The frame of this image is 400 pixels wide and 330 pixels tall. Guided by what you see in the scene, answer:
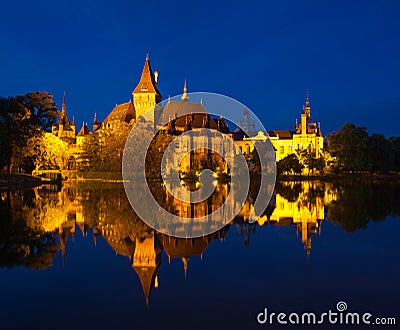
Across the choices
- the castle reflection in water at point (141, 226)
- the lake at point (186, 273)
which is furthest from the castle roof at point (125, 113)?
the lake at point (186, 273)

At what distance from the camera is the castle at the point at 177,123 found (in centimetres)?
8219

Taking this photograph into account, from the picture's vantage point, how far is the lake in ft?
24.2

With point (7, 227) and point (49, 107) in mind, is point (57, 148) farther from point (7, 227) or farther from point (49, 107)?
point (7, 227)

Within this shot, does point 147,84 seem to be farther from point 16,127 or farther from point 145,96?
point 16,127

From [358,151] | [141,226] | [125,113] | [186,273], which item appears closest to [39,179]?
[141,226]

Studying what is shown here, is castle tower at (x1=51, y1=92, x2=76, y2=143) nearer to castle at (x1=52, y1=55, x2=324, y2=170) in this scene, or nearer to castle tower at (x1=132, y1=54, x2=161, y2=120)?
castle at (x1=52, y1=55, x2=324, y2=170)

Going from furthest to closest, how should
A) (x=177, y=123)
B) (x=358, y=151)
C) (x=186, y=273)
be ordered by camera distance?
(x=177, y=123) < (x=358, y=151) < (x=186, y=273)

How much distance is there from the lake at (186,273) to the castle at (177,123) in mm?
47174

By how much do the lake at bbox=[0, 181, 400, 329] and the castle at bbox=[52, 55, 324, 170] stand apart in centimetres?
4717

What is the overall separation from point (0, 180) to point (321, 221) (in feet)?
110

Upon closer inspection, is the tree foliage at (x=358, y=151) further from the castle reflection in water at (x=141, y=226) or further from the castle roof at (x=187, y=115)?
the castle reflection in water at (x=141, y=226)


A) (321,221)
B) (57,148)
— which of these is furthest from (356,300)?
(57,148)

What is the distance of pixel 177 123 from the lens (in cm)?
9331

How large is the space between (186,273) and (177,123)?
84.0 m
